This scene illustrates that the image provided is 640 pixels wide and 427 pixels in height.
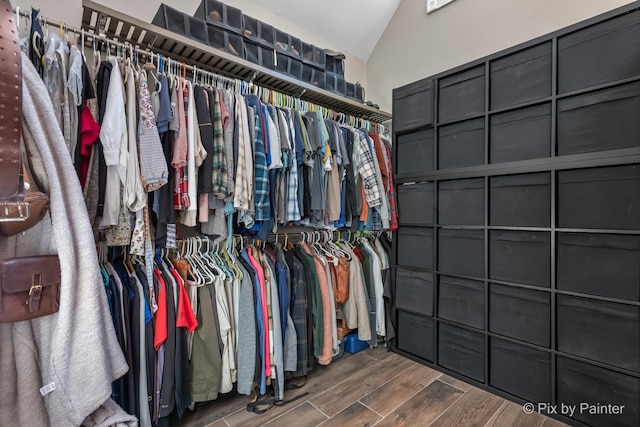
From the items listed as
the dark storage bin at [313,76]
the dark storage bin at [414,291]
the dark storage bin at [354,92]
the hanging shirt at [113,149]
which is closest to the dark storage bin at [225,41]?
the dark storage bin at [313,76]

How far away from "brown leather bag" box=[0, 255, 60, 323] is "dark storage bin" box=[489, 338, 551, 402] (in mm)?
2248

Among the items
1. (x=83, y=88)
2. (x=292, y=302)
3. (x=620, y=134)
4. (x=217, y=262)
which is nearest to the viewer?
(x=83, y=88)

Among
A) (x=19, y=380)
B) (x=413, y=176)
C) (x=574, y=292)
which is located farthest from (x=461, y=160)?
(x=19, y=380)

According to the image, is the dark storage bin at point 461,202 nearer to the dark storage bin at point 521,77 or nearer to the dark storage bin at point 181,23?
the dark storage bin at point 521,77

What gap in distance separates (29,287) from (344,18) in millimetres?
3103

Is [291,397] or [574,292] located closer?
[574,292]

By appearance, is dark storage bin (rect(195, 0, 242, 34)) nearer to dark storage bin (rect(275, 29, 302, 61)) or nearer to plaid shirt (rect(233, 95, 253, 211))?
dark storage bin (rect(275, 29, 302, 61))

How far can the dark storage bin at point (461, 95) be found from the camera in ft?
6.58

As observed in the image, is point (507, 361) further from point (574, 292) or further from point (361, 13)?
point (361, 13)

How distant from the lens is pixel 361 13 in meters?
2.92

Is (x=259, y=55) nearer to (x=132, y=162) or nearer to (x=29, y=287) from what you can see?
(x=132, y=162)

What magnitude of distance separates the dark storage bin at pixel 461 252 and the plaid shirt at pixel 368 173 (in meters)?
0.54

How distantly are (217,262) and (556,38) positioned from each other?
2.31 metres

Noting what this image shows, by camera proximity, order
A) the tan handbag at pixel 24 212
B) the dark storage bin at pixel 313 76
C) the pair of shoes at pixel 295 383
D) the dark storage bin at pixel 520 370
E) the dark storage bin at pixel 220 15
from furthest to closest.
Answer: the dark storage bin at pixel 313 76, the pair of shoes at pixel 295 383, the dark storage bin at pixel 220 15, the dark storage bin at pixel 520 370, the tan handbag at pixel 24 212
